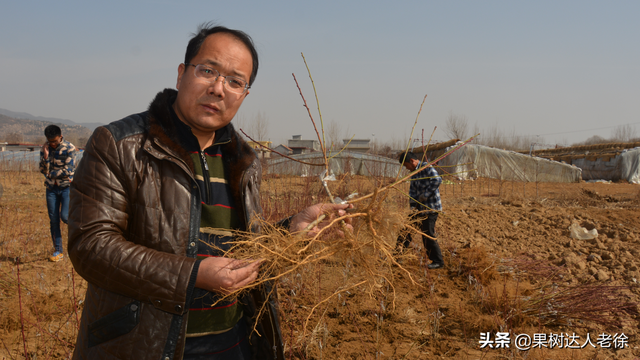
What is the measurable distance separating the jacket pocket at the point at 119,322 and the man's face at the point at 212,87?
22.0 inches

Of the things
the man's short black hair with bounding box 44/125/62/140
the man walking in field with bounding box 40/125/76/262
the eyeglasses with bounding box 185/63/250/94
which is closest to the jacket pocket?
the eyeglasses with bounding box 185/63/250/94

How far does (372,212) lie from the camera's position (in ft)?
4.52

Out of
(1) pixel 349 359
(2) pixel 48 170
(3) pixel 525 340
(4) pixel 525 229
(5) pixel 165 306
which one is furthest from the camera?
(4) pixel 525 229

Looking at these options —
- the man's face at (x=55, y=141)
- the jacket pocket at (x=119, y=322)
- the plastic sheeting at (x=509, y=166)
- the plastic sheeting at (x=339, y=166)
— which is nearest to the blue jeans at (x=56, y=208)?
the man's face at (x=55, y=141)

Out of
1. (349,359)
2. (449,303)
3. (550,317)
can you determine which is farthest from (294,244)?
(550,317)

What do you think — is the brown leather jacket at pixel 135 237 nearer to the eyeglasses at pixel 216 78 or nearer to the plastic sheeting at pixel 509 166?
the eyeglasses at pixel 216 78

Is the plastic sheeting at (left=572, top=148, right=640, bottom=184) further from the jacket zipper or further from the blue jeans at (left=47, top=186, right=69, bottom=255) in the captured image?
the blue jeans at (left=47, top=186, right=69, bottom=255)

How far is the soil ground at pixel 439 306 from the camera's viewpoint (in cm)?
251

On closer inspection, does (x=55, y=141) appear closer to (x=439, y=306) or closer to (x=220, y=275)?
(x=220, y=275)

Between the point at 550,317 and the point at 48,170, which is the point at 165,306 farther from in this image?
the point at 48,170

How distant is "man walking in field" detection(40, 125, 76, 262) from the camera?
4250 millimetres

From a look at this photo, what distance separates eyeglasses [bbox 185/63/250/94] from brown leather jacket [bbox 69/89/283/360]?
0.54ft

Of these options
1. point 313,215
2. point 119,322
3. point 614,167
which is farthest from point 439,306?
point 614,167

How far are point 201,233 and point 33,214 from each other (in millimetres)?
7720
